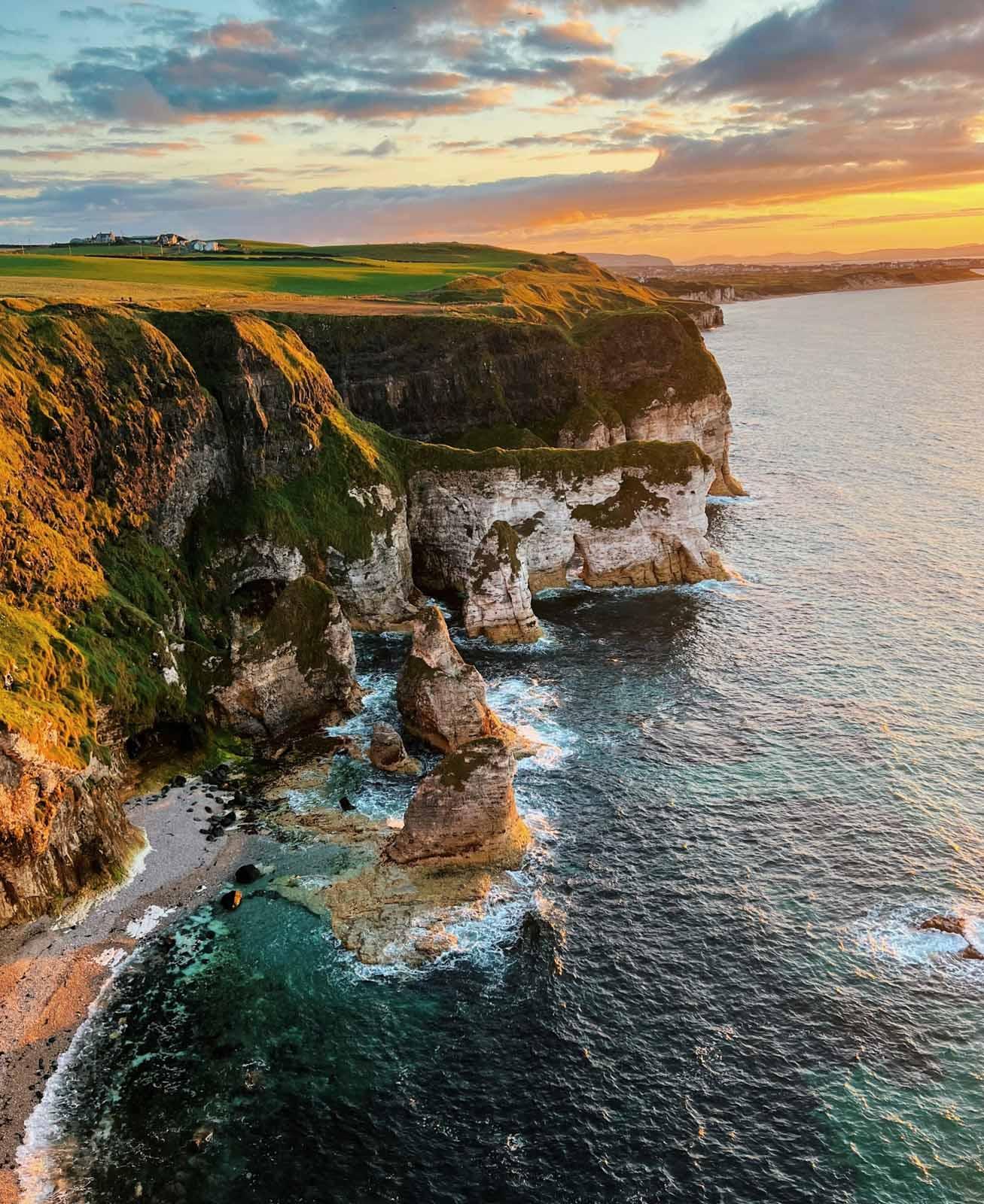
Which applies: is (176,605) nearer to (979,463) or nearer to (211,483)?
(211,483)

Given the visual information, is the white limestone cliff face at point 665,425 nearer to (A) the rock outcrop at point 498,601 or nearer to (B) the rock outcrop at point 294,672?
(A) the rock outcrop at point 498,601

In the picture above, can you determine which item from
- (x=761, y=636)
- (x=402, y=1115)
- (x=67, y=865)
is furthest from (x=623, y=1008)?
(x=761, y=636)

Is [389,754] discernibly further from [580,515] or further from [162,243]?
[162,243]

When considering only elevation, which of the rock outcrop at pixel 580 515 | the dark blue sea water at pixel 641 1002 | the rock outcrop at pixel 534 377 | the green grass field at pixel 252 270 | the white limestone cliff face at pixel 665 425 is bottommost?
the dark blue sea water at pixel 641 1002

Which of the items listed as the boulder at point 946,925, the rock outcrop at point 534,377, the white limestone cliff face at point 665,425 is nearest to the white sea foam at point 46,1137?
the boulder at point 946,925

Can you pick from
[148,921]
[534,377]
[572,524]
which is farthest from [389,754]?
[534,377]
